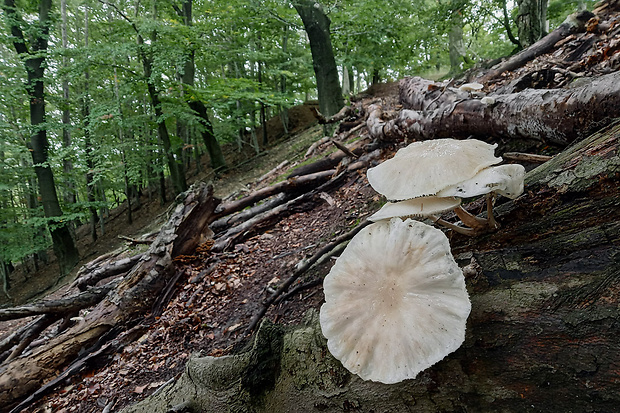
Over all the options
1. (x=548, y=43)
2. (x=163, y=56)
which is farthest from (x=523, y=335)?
(x=163, y=56)

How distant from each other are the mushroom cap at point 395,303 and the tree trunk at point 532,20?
7833 millimetres

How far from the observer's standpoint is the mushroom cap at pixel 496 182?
1255 millimetres

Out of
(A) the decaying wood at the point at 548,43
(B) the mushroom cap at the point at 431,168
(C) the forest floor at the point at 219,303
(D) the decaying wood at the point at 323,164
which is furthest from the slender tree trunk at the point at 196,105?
(B) the mushroom cap at the point at 431,168

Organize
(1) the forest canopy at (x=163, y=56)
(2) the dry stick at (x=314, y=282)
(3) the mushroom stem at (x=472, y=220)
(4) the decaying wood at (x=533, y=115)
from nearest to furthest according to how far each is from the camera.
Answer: (3) the mushroom stem at (x=472, y=220)
(4) the decaying wood at (x=533, y=115)
(2) the dry stick at (x=314, y=282)
(1) the forest canopy at (x=163, y=56)

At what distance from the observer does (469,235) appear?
1552 millimetres

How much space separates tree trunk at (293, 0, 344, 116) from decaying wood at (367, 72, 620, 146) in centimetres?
567

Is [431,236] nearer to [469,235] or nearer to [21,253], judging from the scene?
[469,235]

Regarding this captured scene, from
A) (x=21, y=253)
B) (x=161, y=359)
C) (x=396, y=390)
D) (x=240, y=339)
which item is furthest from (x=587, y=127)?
(x=21, y=253)

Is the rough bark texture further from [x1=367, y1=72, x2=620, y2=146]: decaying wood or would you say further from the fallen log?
the fallen log

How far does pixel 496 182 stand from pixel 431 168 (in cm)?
31

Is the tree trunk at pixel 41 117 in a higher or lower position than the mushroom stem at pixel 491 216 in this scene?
higher

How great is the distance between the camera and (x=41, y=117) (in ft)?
36.8

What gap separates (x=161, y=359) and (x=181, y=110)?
892 centimetres

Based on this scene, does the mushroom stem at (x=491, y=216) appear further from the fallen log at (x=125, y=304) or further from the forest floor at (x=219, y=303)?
the fallen log at (x=125, y=304)
